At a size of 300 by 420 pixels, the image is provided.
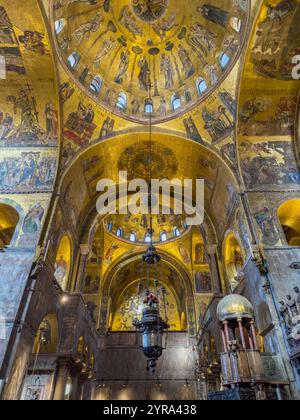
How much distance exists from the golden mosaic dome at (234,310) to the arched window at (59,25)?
Result: 1299 centimetres

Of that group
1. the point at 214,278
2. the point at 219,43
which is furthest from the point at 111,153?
the point at 214,278

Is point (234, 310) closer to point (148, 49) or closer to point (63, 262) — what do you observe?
point (63, 262)

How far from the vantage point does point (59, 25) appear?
1238 centimetres

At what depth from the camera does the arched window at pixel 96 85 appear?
1480 cm

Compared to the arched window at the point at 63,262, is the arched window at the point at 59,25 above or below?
above

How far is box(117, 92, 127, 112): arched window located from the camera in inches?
614

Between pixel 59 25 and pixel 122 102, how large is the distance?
4.83 metres

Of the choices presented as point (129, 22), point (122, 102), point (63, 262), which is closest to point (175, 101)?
point (122, 102)

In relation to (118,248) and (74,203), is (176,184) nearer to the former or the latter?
(74,203)

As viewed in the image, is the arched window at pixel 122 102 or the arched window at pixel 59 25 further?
the arched window at pixel 122 102

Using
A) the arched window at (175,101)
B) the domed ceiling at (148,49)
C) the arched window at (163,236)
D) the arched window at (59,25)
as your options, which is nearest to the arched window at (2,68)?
the domed ceiling at (148,49)

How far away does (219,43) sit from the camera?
1388cm

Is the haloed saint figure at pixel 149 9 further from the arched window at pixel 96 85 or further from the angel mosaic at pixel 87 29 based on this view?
the arched window at pixel 96 85

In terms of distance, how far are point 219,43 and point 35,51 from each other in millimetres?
8862
